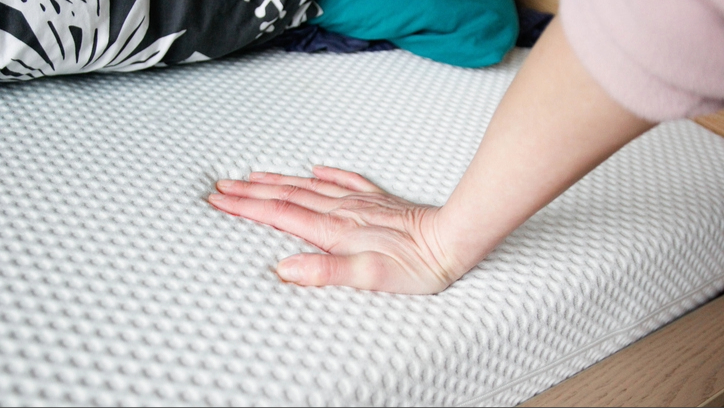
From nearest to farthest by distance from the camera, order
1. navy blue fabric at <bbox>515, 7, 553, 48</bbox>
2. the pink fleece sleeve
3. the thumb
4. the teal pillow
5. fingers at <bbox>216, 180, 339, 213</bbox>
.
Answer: the pink fleece sleeve
the thumb
fingers at <bbox>216, 180, 339, 213</bbox>
the teal pillow
navy blue fabric at <bbox>515, 7, 553, 48</bbox>

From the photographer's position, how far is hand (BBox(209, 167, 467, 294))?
1.81ft

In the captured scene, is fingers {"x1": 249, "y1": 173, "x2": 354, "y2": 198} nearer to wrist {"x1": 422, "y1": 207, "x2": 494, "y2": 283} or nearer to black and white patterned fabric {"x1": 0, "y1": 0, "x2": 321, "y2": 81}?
wrist {"x1": 422, "y1": 207, "x2": 494, "y2": 283}

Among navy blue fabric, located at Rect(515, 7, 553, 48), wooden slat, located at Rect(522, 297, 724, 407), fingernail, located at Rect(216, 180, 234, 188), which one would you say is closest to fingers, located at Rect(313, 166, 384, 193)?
fingernail, located at Rect(216, 180, 234, 188)

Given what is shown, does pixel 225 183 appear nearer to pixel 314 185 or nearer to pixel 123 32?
pixel 314 185

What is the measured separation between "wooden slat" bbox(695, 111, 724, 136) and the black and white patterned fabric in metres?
0.76

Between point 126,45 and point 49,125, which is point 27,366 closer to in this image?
point 49,125

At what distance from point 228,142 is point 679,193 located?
1.92 feet

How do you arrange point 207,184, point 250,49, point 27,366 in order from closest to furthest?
point 27,366 < point 207,184 < point 250,49

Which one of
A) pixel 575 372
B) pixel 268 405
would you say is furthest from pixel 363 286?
pixel 575 372

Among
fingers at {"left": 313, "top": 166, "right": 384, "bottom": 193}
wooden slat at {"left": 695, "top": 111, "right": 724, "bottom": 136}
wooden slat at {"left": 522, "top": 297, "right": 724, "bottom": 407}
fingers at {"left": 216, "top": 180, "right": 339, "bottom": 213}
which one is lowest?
wooden slat at {"left": 522, "top": 297, "right": 724, "bottom": 407}

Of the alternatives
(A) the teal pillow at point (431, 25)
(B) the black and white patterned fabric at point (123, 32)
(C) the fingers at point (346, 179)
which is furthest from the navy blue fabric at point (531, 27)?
(C) the fingers at point (346, 179)

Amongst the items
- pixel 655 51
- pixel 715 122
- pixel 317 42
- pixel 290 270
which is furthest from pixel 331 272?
pixel 715 122

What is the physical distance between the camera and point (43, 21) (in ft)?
2.23

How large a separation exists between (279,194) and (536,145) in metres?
0.30
